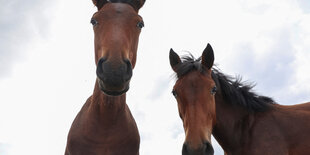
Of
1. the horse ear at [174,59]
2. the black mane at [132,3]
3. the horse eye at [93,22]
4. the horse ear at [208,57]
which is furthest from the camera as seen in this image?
the horse ear at [174,59]

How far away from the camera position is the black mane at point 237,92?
6273mm

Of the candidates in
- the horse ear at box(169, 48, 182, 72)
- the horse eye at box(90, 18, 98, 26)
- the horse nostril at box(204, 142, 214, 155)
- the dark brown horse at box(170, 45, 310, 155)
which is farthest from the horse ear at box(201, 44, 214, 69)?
the horse eye at box(90, 18, 98, 26)

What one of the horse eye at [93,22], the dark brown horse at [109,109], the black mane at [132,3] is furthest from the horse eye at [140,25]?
the horse eye at [93,22]

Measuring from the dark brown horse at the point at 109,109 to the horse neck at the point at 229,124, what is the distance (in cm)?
182

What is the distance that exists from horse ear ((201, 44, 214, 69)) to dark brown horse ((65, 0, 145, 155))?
161cm

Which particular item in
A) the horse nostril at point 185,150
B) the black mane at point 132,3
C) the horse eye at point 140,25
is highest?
the black mane at point 132,3

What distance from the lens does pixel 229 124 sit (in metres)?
6.09

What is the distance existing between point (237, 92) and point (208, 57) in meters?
1.12

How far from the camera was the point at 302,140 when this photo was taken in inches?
228

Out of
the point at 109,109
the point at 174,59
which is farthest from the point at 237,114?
the point at 109,109

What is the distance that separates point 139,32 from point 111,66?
5.14ft

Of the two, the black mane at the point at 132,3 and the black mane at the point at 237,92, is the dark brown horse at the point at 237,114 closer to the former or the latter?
the black mane at the point at 237,92

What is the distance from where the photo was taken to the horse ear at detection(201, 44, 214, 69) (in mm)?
5945

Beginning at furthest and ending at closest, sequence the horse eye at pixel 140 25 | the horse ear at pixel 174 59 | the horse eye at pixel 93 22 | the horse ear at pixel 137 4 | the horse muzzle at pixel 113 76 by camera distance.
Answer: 1. the horse ear at pixel 174 59
2. the horse ear at pixel 137 4
3. the horse eye at pixel 140 25
4. the horse eye at pixel 93 22
5. the horse muzzle at pixel 113 76
